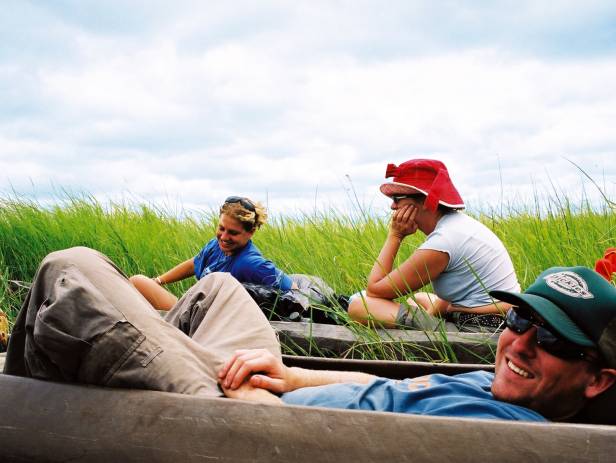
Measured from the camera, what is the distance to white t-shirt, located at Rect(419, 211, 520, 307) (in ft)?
14.1

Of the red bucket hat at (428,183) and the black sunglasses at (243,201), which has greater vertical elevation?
the red bucket hat at (428,183)

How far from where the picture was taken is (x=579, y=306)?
2365mm

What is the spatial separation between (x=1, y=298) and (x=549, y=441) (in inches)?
236

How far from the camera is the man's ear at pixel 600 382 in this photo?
2334 mm

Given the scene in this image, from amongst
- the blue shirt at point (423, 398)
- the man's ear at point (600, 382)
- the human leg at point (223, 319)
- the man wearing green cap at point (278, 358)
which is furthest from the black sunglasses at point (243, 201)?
the man's ear at point (600, 382)

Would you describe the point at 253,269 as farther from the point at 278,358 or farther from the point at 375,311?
the point at 278,358

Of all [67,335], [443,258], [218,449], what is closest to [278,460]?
[218,449]

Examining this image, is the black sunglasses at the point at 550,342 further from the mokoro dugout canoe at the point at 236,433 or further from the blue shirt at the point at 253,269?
the blue shirt at the point at 253,269

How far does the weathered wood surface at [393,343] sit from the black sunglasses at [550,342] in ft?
5.57

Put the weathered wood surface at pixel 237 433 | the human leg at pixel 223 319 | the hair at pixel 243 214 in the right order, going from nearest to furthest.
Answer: the weathered wood surface at pixel 237 433, the human leg at pixel 223 319, the hair at pixel 243 214

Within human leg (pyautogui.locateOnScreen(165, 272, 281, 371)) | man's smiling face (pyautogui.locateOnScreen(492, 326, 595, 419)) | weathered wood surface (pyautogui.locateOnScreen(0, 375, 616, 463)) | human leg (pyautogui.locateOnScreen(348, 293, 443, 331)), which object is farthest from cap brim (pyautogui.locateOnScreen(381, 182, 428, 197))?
weathered wood surface (pyautogui.locateOnScreen(0, 375, 616, 463))

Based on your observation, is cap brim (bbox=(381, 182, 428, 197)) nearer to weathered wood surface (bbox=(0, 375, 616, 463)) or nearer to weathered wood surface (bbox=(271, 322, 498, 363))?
weathered wood surface (bbox=(271, 322, 498, 363))

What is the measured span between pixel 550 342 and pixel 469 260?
200cm

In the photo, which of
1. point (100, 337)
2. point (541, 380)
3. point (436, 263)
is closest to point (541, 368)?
point (541, 380)
